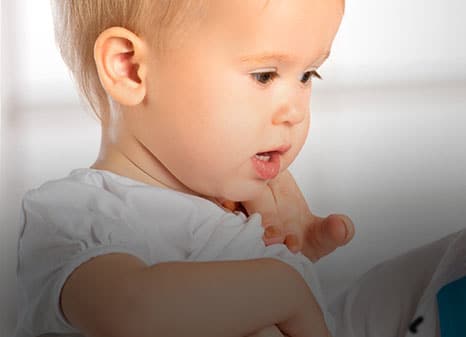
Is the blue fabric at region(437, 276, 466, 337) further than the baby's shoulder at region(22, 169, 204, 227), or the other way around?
the blue fabric at region(437, 276, 466, 337)

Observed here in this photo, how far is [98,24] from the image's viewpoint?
51cm

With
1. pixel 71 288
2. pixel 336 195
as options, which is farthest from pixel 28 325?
pixel 336 195

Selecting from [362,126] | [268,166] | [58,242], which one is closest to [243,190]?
[268,166]

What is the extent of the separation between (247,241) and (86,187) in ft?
0.35

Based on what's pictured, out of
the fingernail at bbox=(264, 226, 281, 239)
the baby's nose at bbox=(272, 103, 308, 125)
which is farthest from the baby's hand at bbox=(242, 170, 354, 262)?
the baby's nose at bbox=(272, 103, 308, 125)

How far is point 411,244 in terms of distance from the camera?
71 cm

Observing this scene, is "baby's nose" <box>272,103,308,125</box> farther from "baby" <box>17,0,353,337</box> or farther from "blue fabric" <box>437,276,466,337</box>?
"blue fabric" <box>437,276,466,337</box>

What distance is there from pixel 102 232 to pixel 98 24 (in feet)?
0.41

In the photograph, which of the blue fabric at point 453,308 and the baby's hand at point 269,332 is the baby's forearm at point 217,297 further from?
the blue fabric at point 453,308

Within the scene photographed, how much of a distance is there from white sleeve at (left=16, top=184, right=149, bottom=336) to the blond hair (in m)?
0.08

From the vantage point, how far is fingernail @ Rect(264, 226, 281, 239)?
0.60m

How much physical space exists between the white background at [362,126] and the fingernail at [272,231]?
10 centimetres

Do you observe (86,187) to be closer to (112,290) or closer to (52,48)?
(112,290)

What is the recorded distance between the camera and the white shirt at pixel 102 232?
0.45 metres
